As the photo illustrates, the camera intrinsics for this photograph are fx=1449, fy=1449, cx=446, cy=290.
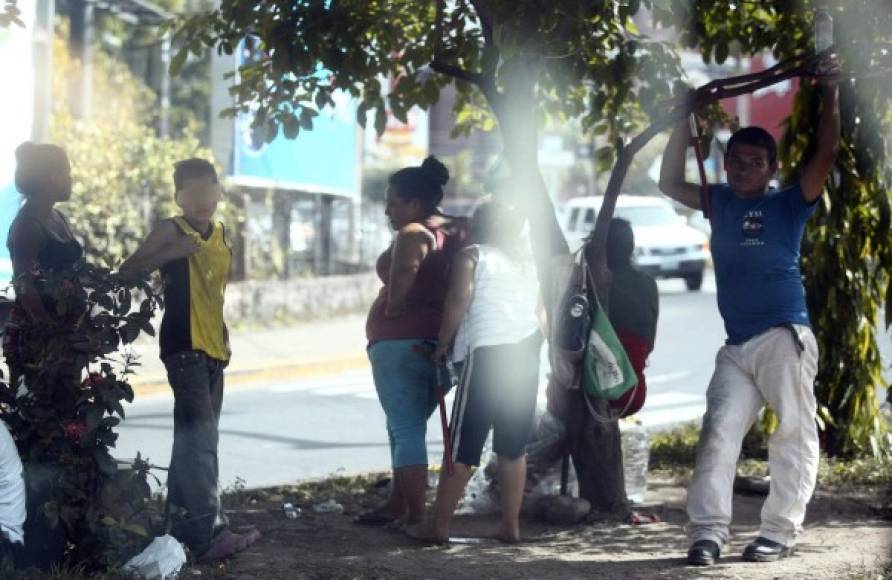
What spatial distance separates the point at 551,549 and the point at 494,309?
1094 mm

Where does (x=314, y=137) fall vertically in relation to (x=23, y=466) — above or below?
above

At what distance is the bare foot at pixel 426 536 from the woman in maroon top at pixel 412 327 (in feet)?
0.49

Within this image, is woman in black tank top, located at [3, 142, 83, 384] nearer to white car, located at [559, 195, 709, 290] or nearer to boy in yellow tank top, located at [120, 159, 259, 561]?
boy in yellow tank top, located at [120, 159, 259, 561]

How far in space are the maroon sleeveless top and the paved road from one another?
2402mm

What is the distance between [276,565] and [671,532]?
1.98m

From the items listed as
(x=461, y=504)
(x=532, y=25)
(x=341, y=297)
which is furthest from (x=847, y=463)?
(x=341, y=297)

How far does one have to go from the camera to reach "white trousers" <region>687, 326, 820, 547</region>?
6016mm

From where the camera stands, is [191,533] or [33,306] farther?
[191,533]

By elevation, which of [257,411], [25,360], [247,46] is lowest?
[257,411]

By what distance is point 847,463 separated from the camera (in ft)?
28.1

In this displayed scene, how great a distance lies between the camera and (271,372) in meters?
14.8

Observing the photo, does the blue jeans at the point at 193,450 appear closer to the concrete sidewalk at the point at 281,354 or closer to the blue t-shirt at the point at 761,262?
the blue t-shirt at the point at 761,262

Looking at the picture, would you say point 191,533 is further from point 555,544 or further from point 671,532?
point 671,532

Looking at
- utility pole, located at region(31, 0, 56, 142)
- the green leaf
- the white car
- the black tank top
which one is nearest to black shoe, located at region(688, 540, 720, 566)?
the black tank top
